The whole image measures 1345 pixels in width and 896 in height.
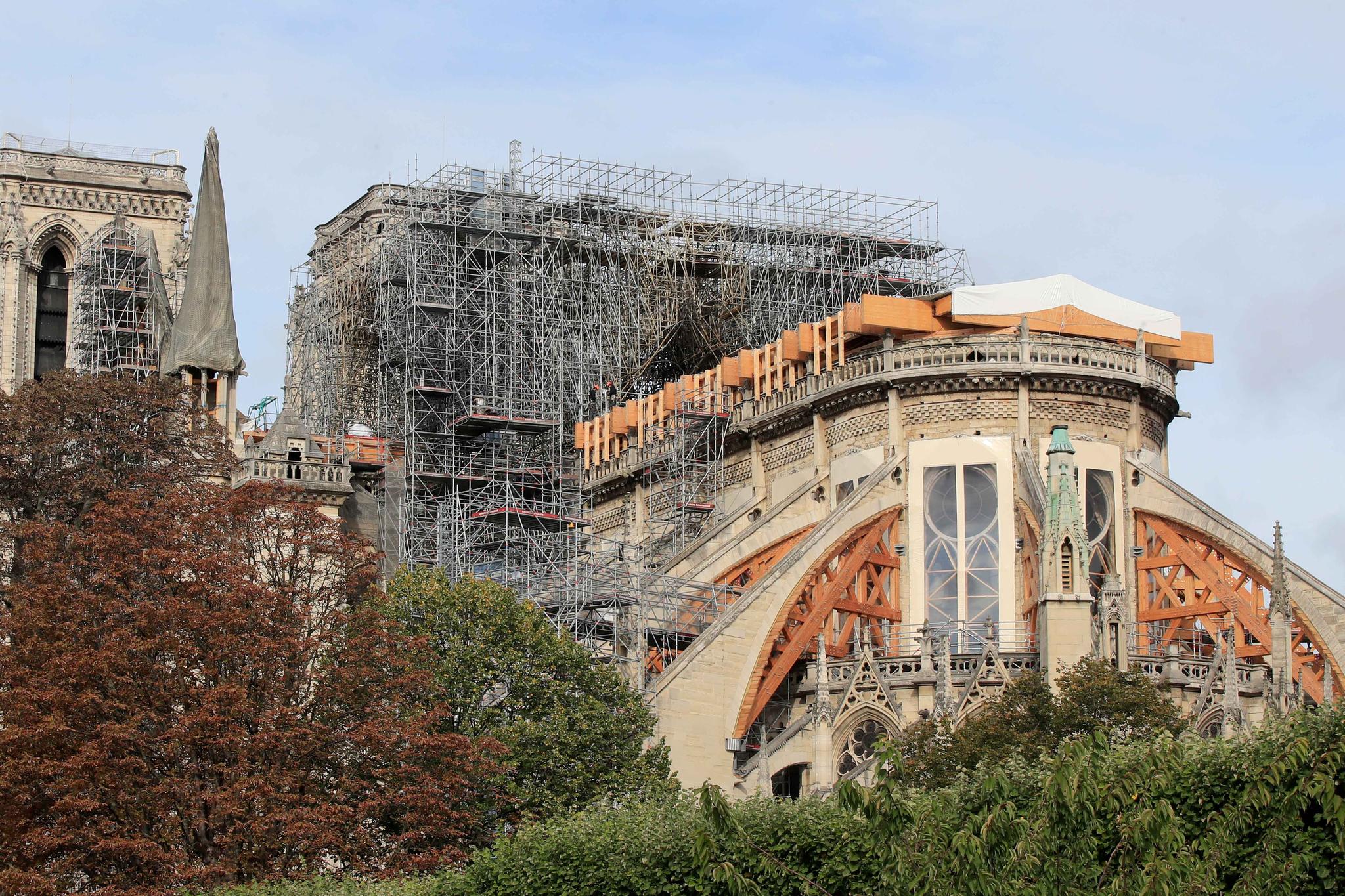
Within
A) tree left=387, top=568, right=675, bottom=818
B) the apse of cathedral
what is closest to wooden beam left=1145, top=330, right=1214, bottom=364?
the apse of cathedral

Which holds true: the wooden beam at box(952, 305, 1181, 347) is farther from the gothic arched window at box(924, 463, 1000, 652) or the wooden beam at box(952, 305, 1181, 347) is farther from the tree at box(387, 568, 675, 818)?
the tree at box(387, 568, 675, 818)

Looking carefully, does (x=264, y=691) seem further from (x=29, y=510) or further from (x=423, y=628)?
(x=29, y=510)

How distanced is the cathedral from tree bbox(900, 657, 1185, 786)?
8.26 feet

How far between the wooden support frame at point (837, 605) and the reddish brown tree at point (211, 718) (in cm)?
1230

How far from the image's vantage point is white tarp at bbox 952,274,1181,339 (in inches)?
2480

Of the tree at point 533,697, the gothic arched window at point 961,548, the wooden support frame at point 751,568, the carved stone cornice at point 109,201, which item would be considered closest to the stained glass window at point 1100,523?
the gothic arched window at point 961,548

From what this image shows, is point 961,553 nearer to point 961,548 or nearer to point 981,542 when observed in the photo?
point 961,548

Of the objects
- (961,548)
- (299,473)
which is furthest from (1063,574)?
(299,473)

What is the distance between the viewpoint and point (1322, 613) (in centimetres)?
5844

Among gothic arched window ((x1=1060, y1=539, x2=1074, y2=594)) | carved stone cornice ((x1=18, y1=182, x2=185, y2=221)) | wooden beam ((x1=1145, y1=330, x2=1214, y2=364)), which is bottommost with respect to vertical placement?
gothic arched window ((x1=1060, y1=539, x2=1074, y2=594))

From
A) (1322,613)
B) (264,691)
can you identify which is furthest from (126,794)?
(1322,613)

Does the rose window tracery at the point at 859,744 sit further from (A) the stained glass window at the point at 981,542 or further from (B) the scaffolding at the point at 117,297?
(B) the scaffolding at the point at 117,297

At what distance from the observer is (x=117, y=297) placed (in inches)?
3243

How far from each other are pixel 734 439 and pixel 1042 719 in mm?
21778
